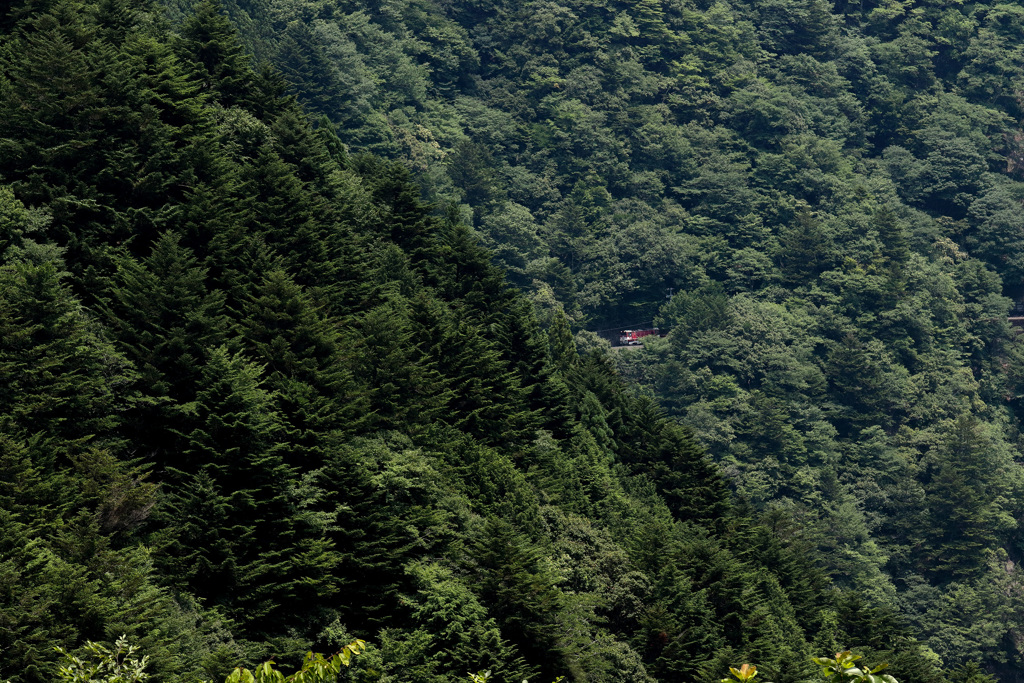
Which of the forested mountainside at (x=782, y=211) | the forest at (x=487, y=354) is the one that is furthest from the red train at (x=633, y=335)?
the forested mountainside at (x=782, y=211)

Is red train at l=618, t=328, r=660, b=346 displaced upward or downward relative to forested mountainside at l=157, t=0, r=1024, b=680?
downward

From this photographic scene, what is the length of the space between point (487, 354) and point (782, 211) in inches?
3576

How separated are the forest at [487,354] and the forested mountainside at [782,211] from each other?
49 cm

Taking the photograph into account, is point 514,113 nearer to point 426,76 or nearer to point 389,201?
point 426,76

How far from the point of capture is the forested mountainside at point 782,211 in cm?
10994

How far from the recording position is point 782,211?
139375 mm

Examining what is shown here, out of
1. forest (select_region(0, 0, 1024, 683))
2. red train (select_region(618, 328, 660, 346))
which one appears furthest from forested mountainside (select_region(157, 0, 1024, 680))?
red train (select_region(618, 328, 660, 346))

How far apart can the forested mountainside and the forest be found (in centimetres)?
49

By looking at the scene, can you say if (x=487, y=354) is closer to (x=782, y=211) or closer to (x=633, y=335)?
(x=633, y=335)

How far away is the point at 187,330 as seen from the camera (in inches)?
1663

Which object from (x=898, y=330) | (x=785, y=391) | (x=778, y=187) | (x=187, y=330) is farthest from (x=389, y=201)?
(x=778, y=187)

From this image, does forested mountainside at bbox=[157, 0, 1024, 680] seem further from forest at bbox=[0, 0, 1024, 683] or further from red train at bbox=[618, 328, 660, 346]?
red train at bbox=[618, 328, 660, 346]

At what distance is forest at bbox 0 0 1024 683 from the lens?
37.3 meters

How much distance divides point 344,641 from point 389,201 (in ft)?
112
